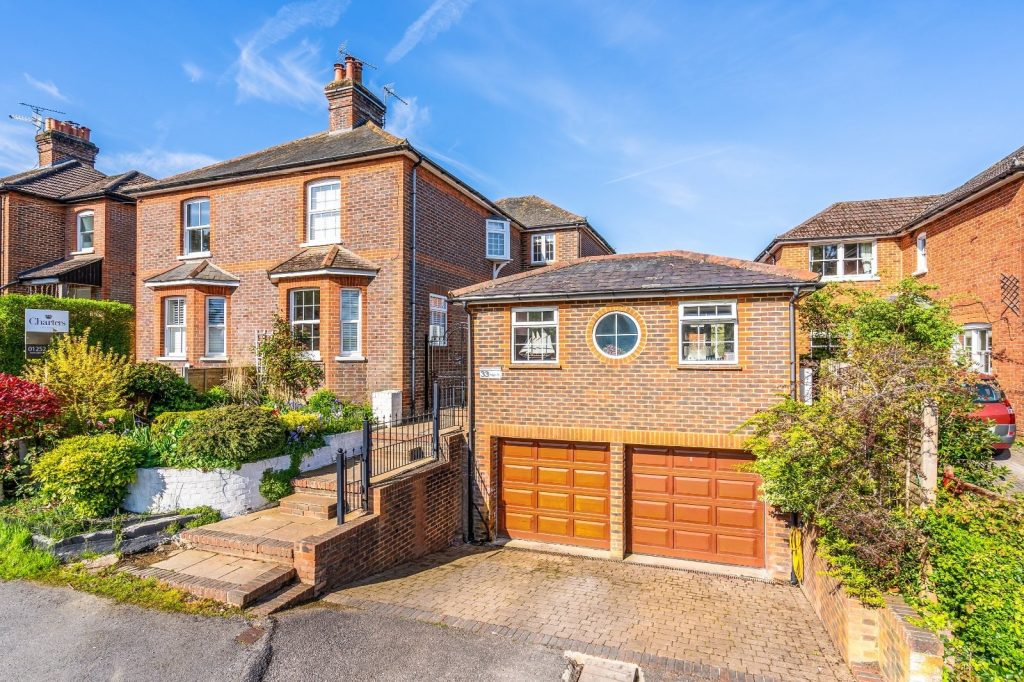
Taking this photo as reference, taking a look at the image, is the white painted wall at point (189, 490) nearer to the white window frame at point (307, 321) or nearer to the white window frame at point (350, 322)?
the white window frame at point (350, 322)

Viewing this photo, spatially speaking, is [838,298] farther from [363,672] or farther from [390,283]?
[363,672]

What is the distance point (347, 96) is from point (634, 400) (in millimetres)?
13706

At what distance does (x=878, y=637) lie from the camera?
5.69 metres

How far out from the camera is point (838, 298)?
20188mm

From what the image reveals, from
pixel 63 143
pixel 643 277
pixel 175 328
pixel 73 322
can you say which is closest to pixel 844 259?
pixel 643 277

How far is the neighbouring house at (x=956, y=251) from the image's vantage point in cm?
1406

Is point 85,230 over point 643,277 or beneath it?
over

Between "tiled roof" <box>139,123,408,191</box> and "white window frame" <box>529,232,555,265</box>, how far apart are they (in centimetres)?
1036

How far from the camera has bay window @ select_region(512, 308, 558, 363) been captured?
1046 centimetres

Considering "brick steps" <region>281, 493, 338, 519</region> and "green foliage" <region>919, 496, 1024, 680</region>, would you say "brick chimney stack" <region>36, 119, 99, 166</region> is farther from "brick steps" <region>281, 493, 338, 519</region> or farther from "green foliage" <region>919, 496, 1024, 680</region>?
"green foliage" <region>919, 496, 1024, 680</region>

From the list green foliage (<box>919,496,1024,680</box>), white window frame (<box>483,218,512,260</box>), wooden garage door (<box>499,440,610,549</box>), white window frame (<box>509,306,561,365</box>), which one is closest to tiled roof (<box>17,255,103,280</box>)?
white window frame (<box>483,218,512,260</box>)

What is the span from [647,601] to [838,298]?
57.9ft

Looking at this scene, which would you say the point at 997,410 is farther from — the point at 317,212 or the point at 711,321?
the point at 317,212

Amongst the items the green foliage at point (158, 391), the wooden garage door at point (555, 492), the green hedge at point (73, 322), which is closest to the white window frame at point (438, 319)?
→ the wooden garage door at point (555, 492)
